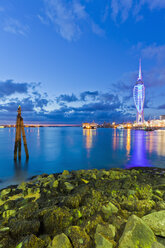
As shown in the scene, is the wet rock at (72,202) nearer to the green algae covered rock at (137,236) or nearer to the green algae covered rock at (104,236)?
the green algae covered rock at (104,236)

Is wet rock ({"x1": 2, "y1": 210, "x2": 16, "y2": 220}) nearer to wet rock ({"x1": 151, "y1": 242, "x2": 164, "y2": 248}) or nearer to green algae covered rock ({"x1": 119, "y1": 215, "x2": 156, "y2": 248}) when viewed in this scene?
green algae covered rock ({"x1": 119, "y1": 215, "x2": 156, "y2": 248})

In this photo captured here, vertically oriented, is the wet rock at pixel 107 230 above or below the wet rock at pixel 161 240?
above

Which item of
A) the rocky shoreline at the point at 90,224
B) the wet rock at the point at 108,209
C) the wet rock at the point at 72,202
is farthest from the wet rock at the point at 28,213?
the wet rock at the point at 108,209

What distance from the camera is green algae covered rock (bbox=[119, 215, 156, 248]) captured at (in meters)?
2.65

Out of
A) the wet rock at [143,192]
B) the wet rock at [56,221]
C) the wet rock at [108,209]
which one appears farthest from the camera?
the wet rock at [143,192]

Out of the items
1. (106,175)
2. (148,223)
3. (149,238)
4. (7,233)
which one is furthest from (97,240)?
(106,175)

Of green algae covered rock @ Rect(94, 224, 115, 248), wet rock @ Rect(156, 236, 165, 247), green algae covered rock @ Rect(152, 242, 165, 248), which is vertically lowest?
wet rock @ Rect(156, 236, 165, 247)

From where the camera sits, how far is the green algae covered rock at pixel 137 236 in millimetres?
2654

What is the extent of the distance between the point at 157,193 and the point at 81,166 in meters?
9.18

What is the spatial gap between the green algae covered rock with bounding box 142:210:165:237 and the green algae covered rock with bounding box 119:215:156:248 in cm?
28

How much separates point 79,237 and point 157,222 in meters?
1.74

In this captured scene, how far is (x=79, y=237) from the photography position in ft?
9.18

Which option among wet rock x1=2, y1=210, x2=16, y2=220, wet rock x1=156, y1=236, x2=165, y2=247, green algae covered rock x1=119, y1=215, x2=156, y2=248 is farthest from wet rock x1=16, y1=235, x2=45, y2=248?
wet rock x1=156, y1=236, x2=165, y2=247

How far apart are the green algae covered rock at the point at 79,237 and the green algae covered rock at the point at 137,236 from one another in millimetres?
624
